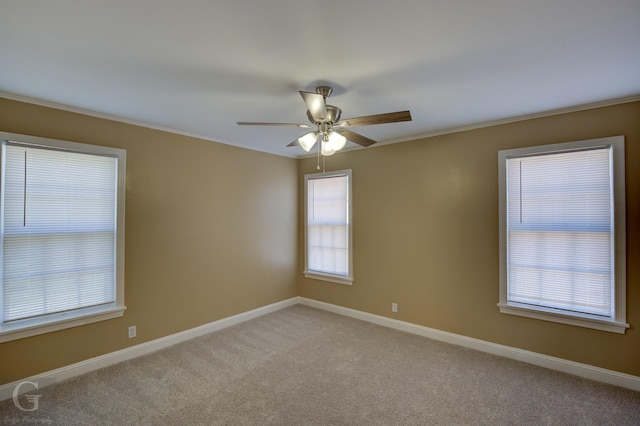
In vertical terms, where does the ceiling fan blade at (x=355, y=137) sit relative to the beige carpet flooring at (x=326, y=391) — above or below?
above

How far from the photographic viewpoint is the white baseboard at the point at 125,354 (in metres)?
2.65

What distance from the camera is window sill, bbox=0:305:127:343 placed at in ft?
8.36

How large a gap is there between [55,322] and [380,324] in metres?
3.68

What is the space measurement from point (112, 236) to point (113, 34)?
2.18 m

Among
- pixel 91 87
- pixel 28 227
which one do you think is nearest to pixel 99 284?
pixel 28 227

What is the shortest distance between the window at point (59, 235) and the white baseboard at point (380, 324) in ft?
1.38

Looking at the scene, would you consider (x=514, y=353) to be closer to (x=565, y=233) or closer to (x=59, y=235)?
(x=565, y=233)

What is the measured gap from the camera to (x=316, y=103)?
2.10 m

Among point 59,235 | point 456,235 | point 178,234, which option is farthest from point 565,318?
point 59,235

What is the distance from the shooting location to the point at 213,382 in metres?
2.77

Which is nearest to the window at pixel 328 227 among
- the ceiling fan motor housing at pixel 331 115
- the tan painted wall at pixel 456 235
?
the tan painted wall at pixel 456 235

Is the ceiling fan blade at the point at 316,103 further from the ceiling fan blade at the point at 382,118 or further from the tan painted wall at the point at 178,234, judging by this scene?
the tan painted wall at the point at 178,234

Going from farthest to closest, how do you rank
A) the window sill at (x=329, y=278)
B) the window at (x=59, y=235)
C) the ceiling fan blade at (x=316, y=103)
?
the window sill at (x=329, y=278) → the window at (x=59, y=235) → the ceiling fan blade at (x=316, y=103)

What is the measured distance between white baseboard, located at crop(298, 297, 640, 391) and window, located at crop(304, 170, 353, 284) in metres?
0.67
